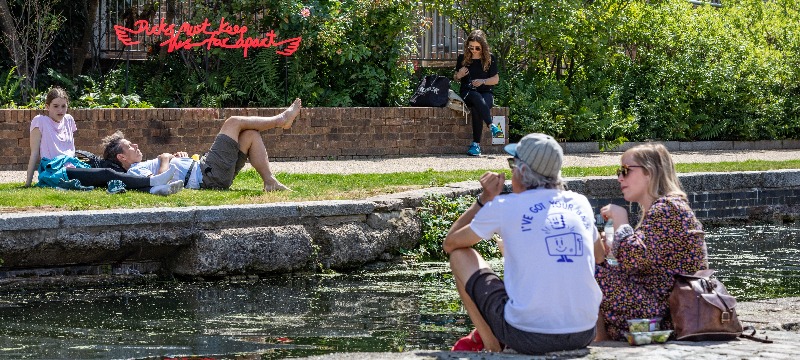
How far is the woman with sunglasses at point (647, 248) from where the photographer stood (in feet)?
19.6

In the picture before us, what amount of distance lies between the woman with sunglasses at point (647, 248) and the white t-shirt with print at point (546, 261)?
1.42ft

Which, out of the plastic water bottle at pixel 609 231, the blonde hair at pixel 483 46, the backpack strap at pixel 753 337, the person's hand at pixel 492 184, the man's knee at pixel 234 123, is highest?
the blonde hair at pixel 483 46

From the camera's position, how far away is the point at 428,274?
980cm

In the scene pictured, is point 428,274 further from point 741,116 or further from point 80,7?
point 741,116

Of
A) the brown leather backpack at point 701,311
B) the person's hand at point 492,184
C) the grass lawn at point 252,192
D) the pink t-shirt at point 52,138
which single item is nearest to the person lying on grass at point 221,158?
the grass lawn at point 252,192

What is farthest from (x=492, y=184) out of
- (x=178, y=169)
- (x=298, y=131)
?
(x=298, y=131)

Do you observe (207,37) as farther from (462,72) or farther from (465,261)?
(465,261)

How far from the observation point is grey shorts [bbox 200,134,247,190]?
1061 centimetres

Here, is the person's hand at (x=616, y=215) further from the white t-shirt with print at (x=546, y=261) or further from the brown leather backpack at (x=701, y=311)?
the white t-shirt with print at (x=546, y=261)

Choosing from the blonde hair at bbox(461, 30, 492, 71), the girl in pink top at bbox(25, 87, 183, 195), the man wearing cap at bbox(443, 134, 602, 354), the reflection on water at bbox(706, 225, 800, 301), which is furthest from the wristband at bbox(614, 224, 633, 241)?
the blonde hair at bbox(461, 30, 492, 71)

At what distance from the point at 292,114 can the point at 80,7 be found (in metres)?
6.47

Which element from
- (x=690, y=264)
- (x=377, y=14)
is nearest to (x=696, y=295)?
(x=690, y=264)

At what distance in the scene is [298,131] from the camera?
565 inches

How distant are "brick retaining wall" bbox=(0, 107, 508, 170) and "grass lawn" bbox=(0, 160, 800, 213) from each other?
4.91 ft
